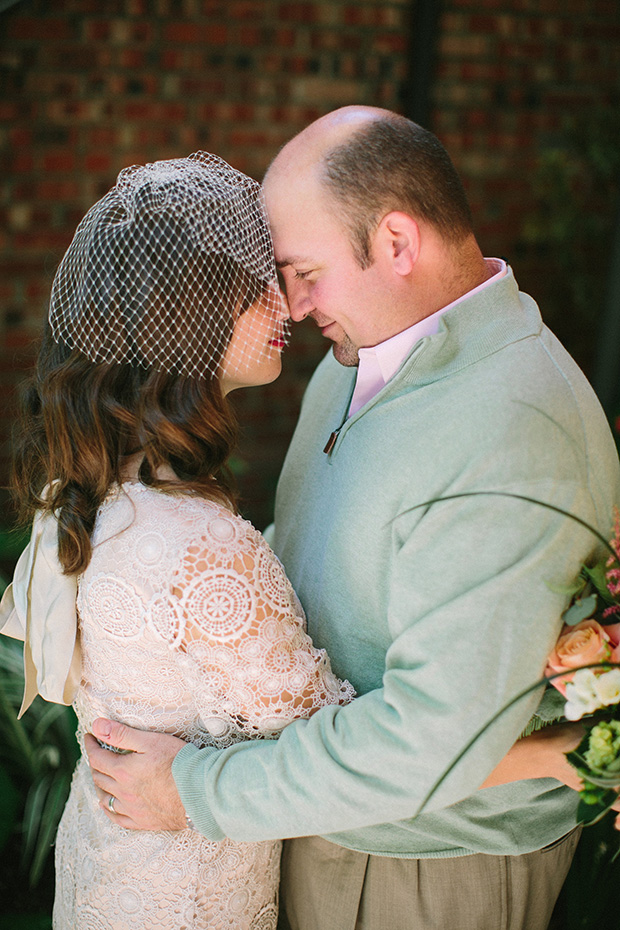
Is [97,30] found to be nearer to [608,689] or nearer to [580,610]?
[580,610]

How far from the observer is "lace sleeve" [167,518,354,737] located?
54.3 inches

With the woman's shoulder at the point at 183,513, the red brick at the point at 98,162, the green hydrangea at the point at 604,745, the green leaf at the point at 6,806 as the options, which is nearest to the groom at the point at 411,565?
the green hydrangea at the point at 604,745

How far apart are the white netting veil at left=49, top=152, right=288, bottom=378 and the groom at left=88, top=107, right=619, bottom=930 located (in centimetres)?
18

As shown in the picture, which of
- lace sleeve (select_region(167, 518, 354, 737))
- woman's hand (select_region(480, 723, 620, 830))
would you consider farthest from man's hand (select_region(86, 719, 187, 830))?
woman's hand (select_region(480, 723, 620, 830))

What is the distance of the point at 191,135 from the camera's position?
3.31 metres

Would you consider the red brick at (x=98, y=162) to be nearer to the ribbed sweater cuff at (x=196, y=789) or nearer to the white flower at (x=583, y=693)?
the ribbed sweater cuff at (x=196, y=789)

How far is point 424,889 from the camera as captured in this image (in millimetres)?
1606

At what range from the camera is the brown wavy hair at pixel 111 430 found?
59.5 inches

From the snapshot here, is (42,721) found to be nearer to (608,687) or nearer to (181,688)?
(181,688)

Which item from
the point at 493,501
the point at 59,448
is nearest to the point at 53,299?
the point at 59,448

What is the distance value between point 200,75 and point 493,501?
2.67 m

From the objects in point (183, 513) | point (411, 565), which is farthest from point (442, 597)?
point (183, 513)

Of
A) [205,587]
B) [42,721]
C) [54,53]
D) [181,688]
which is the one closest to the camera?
[205,587]

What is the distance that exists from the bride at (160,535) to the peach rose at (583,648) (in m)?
0.45
